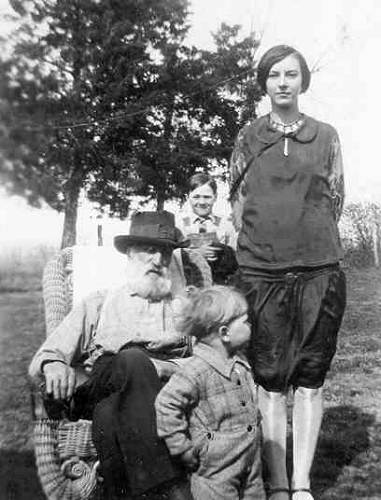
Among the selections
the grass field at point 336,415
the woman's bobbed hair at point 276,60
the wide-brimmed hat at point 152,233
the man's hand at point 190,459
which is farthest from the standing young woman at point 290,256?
the man's hand at point 190,459

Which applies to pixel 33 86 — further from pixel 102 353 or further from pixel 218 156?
pixel 102 353

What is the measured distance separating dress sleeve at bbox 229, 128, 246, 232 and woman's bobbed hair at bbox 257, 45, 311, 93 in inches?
12.1

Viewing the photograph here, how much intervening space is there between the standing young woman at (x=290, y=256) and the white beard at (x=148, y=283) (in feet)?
1.29

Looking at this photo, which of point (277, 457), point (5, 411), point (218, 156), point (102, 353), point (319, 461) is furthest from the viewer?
point (218, 156)

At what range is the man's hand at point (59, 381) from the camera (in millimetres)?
2617

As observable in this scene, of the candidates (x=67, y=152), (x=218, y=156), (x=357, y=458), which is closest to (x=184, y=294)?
(x=357, y=458)

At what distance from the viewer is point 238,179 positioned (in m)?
3.24

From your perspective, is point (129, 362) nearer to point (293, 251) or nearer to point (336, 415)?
point (293, 251)

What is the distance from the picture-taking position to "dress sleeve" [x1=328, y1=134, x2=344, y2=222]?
306cm

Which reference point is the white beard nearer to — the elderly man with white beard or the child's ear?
the elderly man with white beard

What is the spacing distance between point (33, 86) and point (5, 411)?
2.76 meters

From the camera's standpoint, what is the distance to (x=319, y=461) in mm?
3910

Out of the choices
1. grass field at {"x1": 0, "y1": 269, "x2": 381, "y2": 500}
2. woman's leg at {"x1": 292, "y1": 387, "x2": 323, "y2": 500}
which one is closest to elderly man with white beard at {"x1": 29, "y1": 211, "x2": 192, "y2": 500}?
woman's leg at {"x1": 292, "y1": 387, "x2": 323, "y2": 500}

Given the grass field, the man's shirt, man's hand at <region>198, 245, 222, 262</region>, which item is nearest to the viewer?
the man's shirt
